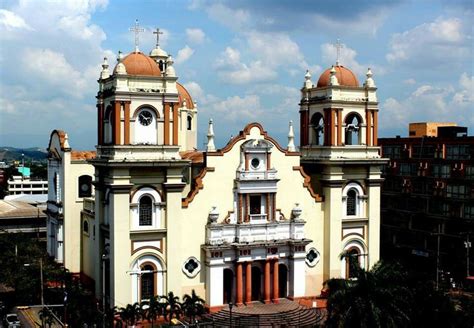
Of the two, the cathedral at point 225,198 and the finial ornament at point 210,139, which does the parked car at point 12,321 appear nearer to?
the cathedral at point 225,198

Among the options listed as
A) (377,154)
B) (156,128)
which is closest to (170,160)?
(156,128)

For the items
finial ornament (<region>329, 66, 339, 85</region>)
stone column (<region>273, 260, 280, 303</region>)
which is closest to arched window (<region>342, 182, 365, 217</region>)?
stone column (<region>273, 260, 280, 303</region>)

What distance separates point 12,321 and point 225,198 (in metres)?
14.9

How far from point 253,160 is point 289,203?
3962mm

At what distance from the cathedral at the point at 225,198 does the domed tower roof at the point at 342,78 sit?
0.26ft

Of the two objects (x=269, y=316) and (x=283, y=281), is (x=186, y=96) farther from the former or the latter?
(x=269, y=316)

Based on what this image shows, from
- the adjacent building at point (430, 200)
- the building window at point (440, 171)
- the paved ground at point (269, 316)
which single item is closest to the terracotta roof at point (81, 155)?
the paved ground at point (269, 316)

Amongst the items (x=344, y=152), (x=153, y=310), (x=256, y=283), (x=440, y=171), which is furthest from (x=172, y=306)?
(x=440, y=171)

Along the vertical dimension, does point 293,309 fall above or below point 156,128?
below

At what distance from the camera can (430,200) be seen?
60438 millimetres

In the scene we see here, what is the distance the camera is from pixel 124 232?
122 feet

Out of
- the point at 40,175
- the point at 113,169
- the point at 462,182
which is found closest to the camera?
the point at 113,169

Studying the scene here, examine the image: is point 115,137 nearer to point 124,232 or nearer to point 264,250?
point 124,232

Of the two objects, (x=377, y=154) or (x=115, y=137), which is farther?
(x=377, y=154)
